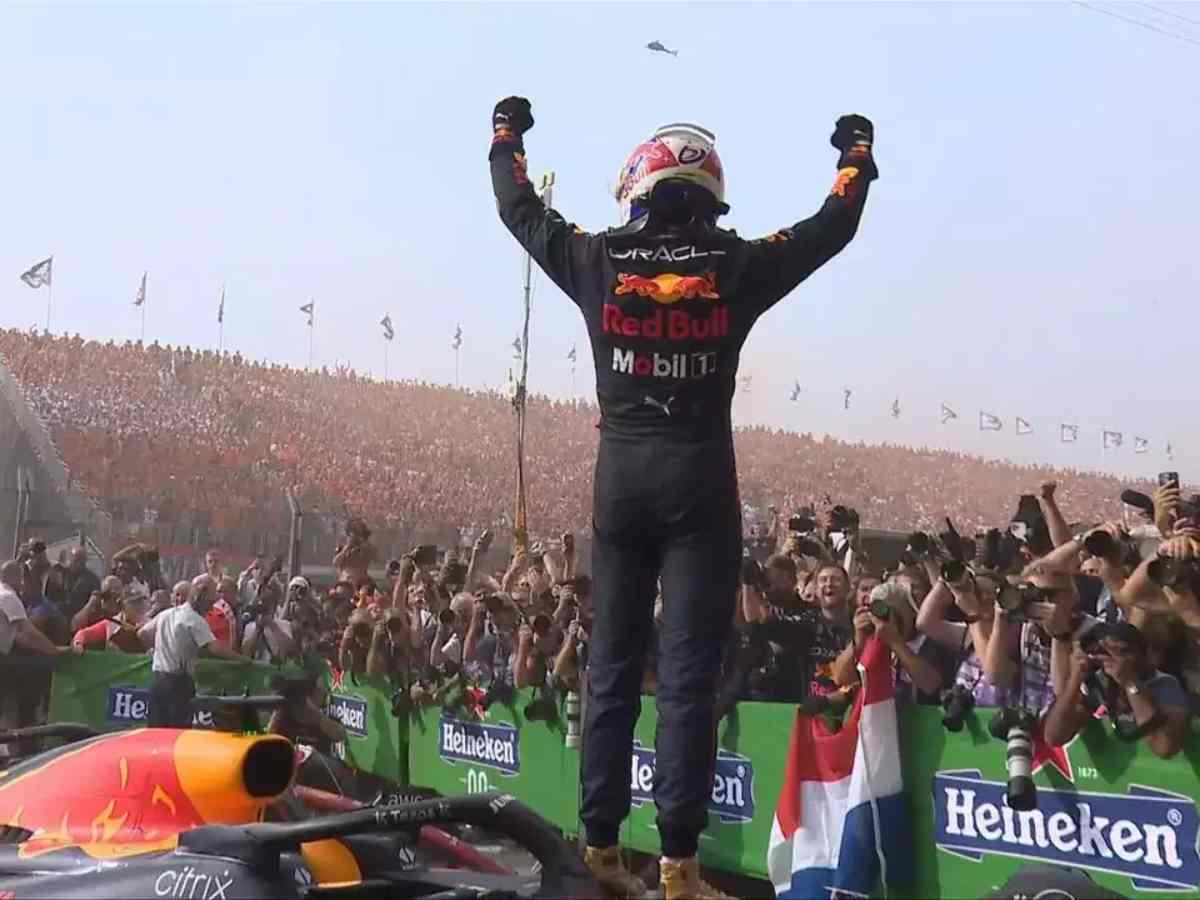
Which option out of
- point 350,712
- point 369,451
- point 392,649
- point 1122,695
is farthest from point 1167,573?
point 369,451

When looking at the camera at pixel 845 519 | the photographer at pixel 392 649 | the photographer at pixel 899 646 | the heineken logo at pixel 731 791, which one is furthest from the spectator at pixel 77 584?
the photographer at pixel 899 646

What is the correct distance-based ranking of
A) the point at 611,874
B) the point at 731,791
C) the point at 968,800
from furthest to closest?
the point at 731,791 < the point at 968,800 < the point at 611,874

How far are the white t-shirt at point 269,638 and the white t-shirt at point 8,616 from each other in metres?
1.86

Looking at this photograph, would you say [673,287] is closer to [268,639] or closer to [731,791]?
[731,791]

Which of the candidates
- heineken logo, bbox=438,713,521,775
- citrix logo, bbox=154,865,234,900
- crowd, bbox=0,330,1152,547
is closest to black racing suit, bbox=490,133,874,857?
citrix logo, bbox=154,865,234,900

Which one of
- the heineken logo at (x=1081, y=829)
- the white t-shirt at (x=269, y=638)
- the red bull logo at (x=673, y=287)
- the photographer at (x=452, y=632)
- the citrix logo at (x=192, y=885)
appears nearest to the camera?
the citrix logo at (x=192, y=885)

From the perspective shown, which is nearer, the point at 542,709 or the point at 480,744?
the point at 542,709

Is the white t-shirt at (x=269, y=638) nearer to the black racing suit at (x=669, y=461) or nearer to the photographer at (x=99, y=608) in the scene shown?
the photographer at (x=99, y=608)

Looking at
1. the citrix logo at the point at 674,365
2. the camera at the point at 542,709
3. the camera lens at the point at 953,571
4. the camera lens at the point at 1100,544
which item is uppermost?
the citrix logo at the point at 674,365

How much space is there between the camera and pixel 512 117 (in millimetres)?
3338

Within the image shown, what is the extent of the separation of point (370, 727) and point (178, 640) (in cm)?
155

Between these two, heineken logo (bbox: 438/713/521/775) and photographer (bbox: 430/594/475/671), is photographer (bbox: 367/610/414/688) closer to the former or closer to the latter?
photographer (bbox: 430/594/475/671)

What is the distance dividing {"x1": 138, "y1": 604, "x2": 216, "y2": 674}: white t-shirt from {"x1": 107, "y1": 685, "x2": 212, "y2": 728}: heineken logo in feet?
2.72

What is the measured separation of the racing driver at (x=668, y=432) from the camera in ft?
9.54
